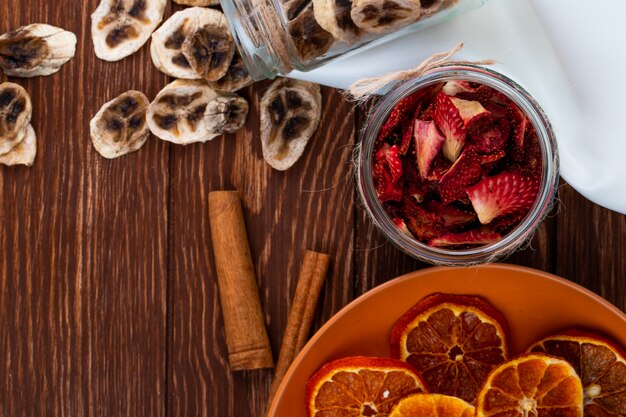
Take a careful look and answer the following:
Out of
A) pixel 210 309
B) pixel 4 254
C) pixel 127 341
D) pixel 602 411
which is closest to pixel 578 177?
A: pixel 602 411

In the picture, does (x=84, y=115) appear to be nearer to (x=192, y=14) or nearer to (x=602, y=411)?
(x=192, y=14)

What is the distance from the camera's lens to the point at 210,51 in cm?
99

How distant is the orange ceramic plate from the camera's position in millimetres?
911

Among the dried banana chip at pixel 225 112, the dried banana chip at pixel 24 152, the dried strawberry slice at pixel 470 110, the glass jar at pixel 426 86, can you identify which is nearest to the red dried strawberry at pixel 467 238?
the glass jar at pixel 426 86

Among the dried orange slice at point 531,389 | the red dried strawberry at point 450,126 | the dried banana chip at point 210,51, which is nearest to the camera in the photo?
the red dried strawberry at point 450,126

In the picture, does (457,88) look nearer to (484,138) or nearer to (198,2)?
(484,138)

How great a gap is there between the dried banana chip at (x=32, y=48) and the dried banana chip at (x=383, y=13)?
1.41 feet

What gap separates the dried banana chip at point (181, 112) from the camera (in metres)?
1.00

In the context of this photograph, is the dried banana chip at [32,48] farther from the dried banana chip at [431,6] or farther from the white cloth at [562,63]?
the dried banana chip at [431,6]

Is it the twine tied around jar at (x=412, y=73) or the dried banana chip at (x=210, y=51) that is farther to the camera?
the dried banana chip at (x=210, y=51)

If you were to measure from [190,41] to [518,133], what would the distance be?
1.42 feet

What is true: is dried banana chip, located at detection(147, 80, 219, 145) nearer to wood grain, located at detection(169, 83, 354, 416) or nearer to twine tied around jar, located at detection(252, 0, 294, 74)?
wood grain, located at detection(169, 83, 354, 416)

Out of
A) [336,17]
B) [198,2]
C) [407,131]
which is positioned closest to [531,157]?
[407,131]

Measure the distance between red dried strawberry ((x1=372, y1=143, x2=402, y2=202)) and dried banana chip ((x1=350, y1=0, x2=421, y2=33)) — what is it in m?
0.12
